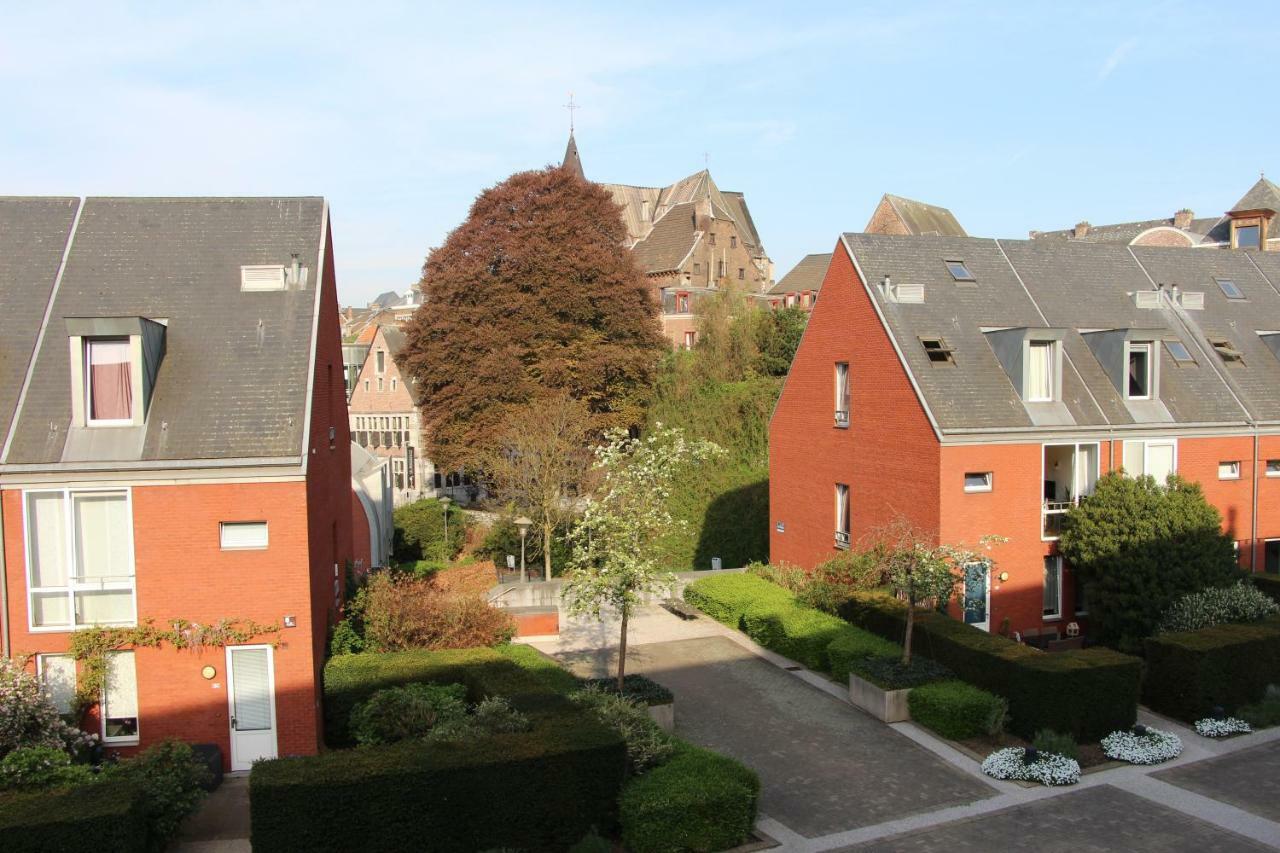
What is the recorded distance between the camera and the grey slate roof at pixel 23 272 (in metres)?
14.7

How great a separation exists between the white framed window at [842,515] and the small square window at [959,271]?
19.2 ft

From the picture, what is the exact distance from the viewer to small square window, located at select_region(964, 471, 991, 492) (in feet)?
64.3

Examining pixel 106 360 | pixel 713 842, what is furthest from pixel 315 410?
pixel 713 842

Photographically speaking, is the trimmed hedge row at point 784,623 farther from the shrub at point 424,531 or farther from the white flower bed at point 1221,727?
the shrub at point 424,531

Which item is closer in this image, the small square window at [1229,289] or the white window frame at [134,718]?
the white window frame at [134,718]

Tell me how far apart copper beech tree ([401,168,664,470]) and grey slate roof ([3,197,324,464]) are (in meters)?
17.8

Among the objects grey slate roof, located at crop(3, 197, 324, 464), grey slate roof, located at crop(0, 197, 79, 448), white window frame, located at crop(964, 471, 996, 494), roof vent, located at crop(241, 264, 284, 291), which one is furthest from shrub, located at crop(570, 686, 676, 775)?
grey slate roof, located at crop(0, 197, 79, 448)

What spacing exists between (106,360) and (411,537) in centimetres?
2315

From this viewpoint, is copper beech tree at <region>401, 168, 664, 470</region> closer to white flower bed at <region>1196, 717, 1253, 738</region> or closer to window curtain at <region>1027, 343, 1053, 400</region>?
window curtain at <region>1027, 343, 1053, 400</region>

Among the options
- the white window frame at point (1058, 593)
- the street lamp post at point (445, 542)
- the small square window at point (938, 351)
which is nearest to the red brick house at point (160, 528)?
the small square window at point (938, 351)

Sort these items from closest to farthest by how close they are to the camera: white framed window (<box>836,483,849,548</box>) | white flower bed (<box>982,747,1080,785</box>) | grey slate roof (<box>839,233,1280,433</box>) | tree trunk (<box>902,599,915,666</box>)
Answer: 1. white flower bed (<box>982,747,1080,785</box>)
2. tree trunk (<box>902,599,915,666</box>)
3. grey slate roof (<box>839,233,1280,433</box>)
4. white framed window (<box>836,483,849,548</box>)

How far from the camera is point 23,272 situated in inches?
627

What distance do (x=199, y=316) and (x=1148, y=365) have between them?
20.2 meters

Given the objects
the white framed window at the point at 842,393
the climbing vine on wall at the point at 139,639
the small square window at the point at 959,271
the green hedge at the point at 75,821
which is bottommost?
the green hedge at the point at 75,821
